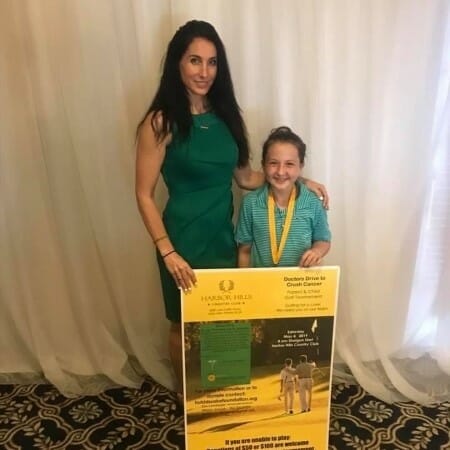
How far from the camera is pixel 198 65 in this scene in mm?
1630

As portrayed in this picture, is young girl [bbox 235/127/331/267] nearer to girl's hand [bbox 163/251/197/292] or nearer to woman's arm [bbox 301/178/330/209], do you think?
woman's arm [bbox 301/178/330/209]

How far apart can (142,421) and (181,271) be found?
2.18 ft

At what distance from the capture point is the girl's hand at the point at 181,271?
1.60 m

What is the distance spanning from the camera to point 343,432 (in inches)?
75.8

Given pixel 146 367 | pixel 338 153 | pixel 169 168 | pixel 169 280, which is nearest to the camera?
pixel 169 168

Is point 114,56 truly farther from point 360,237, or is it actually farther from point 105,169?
point 360,237

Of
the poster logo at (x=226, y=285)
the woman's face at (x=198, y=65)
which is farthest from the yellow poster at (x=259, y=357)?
the woman's face at (x=198, y=65)

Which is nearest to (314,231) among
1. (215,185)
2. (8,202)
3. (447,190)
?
(215,185)

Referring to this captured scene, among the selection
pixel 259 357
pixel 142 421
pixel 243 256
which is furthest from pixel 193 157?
pixel 142 421

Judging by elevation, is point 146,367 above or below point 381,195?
below

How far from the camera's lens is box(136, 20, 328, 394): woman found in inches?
64.3

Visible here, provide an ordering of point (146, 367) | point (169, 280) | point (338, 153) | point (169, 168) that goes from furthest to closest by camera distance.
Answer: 1. point (146, 367)
2. point (338, 153)
3. point (169, 280)
4. point (169, 168)

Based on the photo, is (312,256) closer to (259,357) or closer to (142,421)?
(259,357)

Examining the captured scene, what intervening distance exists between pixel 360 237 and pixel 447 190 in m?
0.34
